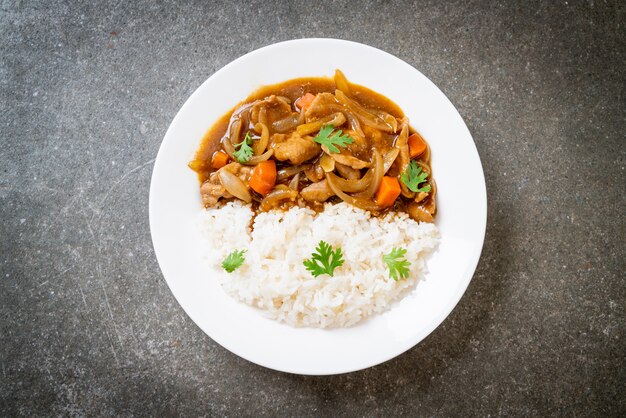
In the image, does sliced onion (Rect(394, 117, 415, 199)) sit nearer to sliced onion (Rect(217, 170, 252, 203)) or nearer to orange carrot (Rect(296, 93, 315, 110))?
orange carrot (Rect(296, 93, 315, 110))

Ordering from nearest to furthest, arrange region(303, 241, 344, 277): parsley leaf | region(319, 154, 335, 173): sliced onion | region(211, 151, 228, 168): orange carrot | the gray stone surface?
1. region(303, 241, 344, 277): parsley leaf
2. region(319, 154, 335, 173): sliced onion
3. region(211, 151, 228, 168): orange carrot
4. the gray stone surface

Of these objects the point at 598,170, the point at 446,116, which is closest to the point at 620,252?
the point at 598,170

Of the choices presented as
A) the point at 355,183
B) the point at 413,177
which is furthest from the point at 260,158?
the point at 413,177

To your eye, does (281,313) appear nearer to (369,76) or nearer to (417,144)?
(417,144)

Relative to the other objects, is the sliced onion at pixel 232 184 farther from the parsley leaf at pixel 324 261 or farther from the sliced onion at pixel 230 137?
the parsley leaf at pixel 324 261

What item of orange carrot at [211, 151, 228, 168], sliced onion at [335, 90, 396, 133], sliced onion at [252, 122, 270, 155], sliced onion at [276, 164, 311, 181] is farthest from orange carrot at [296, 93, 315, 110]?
orange carrot at [211, 151, 228, 168]

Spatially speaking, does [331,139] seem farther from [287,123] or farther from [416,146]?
[416,146]
